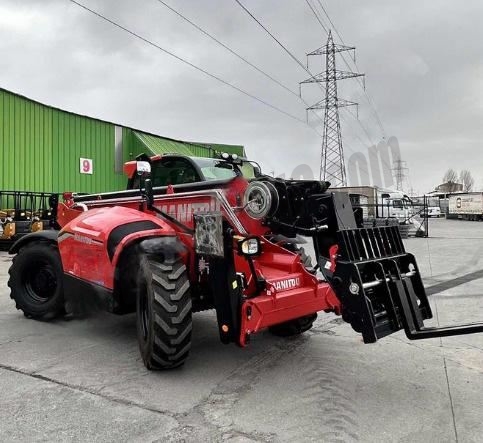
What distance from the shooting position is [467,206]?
4738cm

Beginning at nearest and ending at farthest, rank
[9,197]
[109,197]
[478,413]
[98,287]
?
[478,413] < [98,287] < [109,197] < [9,197]

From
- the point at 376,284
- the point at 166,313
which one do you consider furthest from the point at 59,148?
the point at 376,284

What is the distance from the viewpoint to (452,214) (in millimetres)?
51531

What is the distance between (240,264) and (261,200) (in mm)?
591

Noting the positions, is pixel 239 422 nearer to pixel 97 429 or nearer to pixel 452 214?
pixel 97 429

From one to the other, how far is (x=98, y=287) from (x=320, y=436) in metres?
Answer: 2.67

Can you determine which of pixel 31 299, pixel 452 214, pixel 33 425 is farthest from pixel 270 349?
pixel 452 214

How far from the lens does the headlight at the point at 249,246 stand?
3.99 m

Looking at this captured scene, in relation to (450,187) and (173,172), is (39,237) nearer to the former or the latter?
(173,172)

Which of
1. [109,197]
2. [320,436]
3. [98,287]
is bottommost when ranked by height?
[320,436]

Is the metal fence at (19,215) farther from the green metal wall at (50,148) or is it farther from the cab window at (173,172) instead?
the cab window at (173,172)

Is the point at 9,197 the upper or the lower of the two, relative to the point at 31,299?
upper

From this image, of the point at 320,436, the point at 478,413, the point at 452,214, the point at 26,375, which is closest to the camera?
the point at 320,436

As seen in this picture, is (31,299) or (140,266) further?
(31,299)
